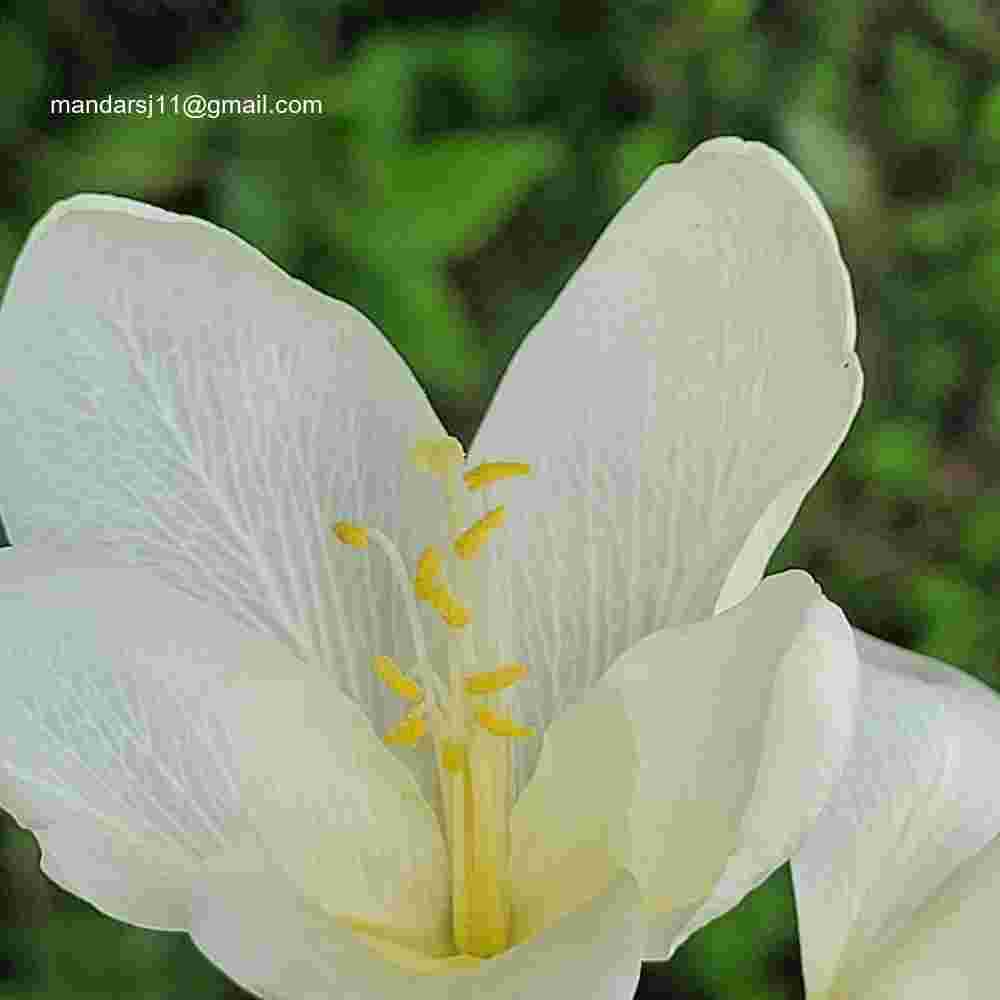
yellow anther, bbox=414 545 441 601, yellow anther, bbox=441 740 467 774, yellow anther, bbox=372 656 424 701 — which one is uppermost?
yellow anther, bbox=414 545 441 601

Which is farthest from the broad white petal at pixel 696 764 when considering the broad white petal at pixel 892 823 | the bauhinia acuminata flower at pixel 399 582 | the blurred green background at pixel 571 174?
the blurred green background at pixel 571 174

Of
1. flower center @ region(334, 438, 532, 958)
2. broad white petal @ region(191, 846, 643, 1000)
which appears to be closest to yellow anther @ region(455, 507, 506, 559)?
flower center @ region(334, 438, 532, 958)

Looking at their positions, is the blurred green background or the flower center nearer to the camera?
the flower center

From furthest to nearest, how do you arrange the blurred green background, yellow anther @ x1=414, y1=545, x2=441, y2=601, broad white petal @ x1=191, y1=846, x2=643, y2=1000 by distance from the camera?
the blurred green background → yellow anther @ x1=414, y1=545, x2=441, y2=601 → broad white petal @ x1=191, y1=846, x2=643, y2=1000

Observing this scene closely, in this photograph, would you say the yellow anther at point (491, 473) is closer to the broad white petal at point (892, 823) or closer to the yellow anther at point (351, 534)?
the yellow anther at point (351, 534)

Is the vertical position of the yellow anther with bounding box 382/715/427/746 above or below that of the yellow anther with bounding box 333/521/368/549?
below

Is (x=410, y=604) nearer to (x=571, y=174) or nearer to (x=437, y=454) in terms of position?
(x=437, y=454)

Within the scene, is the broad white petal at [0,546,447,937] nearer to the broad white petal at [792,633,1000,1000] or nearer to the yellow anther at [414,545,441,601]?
the yellow anther at [414,545,441,601]

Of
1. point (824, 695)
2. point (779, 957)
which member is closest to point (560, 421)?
point (824, 695)
